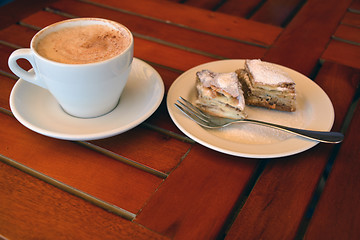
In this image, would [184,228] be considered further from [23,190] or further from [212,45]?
[212,45]

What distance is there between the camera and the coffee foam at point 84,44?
26.7 inches

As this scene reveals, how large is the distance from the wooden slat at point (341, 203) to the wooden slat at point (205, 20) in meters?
0.50

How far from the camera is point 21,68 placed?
720 mm

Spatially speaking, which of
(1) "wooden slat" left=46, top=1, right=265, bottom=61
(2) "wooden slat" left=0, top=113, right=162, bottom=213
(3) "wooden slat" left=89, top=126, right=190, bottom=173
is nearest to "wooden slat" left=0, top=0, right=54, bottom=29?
(1) "wooden slat" left=46, top=1, right=265, bottom=61

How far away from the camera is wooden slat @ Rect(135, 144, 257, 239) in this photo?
1.71 ft

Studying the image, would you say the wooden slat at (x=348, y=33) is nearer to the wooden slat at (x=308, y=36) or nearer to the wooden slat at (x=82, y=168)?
the wooden slat at (x=308, y=36)

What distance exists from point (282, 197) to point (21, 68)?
0.59 meters

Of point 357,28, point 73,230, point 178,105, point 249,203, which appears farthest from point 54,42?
point 357,28

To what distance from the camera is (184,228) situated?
0.52 meters

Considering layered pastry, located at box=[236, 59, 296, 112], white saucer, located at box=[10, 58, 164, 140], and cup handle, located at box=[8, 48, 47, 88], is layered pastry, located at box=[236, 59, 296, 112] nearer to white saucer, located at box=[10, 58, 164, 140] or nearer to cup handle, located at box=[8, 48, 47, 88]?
white saucer, located at box=[10, 58, 164, 140]

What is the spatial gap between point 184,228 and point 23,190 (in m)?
0.28

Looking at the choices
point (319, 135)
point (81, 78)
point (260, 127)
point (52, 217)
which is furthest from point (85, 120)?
point (319, 135)

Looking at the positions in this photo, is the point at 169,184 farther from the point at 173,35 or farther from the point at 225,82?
the point at 173,35

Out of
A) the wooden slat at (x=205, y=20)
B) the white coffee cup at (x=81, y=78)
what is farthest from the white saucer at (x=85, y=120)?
the wooden slat at (x=205, y=20)
